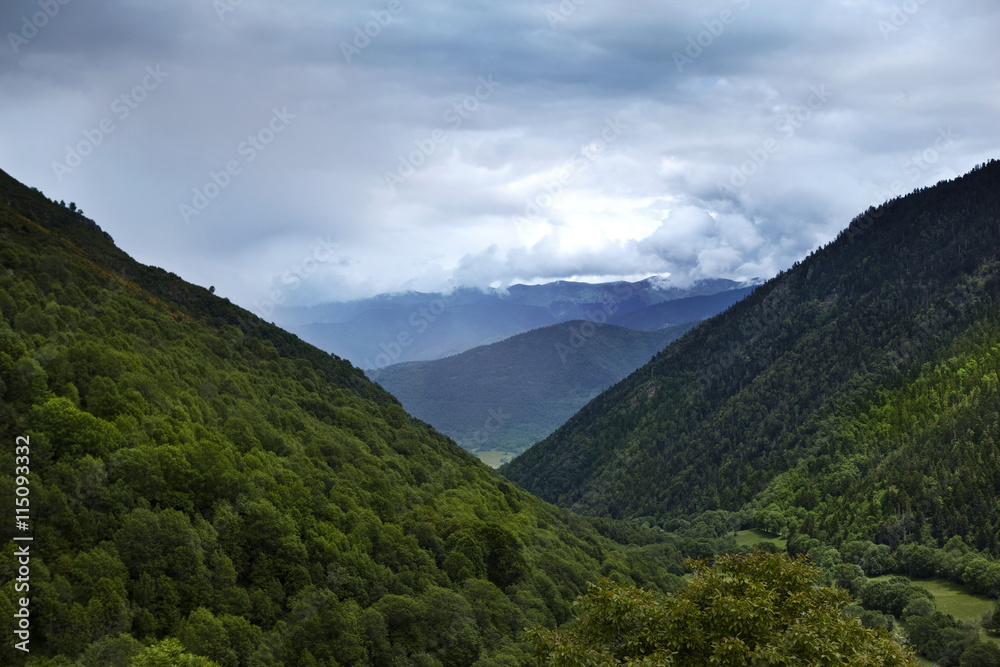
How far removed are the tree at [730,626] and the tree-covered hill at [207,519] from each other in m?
21.3

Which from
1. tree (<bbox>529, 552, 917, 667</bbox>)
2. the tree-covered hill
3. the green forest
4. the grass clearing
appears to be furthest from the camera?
the grass clearing

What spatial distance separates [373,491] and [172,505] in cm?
3448

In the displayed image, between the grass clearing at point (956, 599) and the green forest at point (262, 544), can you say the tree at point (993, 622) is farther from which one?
the grass clearing at point (956, 599)

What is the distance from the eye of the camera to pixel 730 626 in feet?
87.5

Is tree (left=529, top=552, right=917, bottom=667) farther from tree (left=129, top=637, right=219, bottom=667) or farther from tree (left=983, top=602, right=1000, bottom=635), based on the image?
tree (left=983, top=602, right=1000, bottom=635)

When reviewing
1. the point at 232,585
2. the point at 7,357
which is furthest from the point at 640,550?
the point at 7,357

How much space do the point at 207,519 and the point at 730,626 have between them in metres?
44.5

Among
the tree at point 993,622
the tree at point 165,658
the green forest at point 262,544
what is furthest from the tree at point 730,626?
the tree at point 993,622

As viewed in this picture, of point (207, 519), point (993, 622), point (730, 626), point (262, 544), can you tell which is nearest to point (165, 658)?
point (207, 519)

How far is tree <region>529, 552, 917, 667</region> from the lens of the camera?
25047 millimetres

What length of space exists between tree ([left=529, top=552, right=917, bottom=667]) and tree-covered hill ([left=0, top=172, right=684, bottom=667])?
21.3m

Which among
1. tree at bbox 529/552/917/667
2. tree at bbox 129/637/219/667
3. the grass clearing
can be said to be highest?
tree at bbox 129/637/219/667

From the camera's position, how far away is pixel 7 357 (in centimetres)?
5012

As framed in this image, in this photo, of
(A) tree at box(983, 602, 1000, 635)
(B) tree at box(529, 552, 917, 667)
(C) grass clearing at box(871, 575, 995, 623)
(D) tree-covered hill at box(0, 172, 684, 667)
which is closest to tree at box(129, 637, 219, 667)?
(D) tree-covered hill at box(0, 172, 684, 667)
